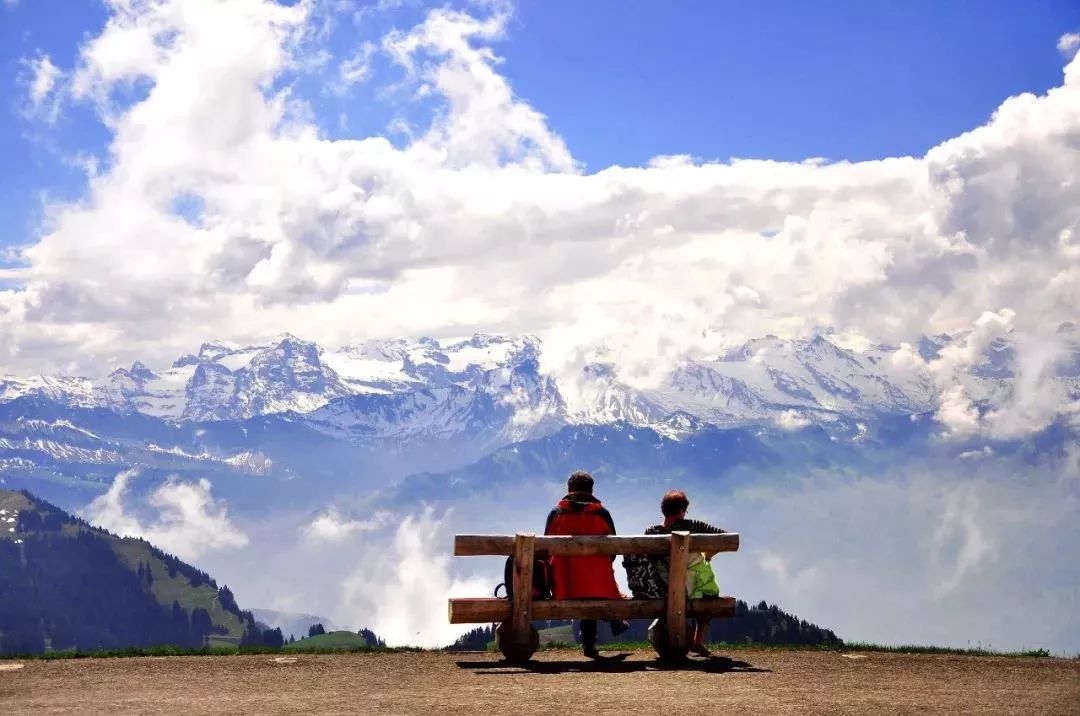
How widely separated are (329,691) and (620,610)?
17.7 feet

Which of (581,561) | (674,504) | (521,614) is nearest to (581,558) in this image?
(581,561)

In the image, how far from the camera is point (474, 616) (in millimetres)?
19969

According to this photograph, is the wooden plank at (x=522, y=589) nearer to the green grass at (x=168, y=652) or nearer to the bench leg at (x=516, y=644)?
the bench leg at (x=516, y=644)

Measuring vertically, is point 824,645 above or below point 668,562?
below

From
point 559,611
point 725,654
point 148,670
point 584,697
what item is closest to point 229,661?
point 148,670

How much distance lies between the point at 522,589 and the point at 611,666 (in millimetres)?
2121

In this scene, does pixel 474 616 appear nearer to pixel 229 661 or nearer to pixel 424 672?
pixel 424 672

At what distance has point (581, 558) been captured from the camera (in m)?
20.6

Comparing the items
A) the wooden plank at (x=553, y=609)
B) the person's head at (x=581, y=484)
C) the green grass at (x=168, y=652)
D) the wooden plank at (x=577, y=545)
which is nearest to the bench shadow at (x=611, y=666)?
the wooden plank at (x=553, y=609)

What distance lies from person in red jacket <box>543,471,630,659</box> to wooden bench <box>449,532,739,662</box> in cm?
48

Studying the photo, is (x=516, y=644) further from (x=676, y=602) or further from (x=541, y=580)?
(x=676, y=602)

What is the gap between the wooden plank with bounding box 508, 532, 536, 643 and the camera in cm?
1956

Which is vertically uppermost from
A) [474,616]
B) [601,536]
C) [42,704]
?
[601,536]

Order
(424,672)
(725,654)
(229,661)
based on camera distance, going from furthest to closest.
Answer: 1. (725,654)
2. (229,661)
3. (424,672)
